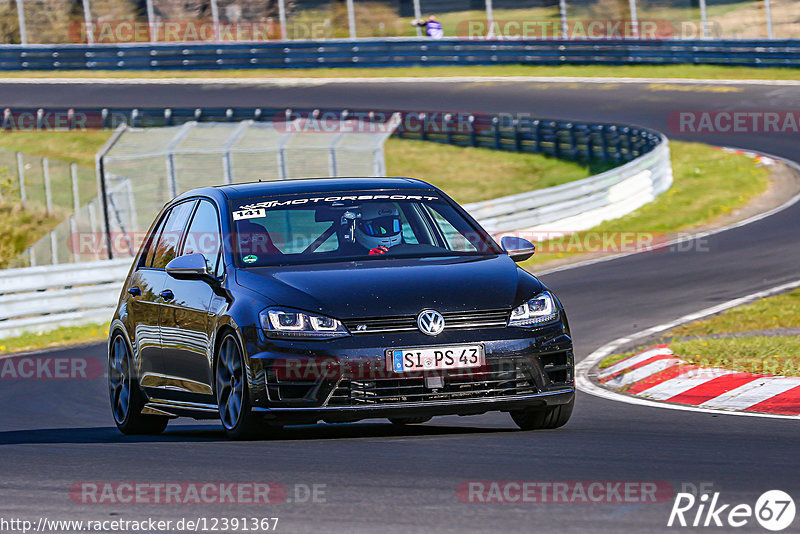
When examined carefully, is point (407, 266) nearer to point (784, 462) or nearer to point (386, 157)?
point (784, 462)

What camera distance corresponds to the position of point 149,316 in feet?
29.8

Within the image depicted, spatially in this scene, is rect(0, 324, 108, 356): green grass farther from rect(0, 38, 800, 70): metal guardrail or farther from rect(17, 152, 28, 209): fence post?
rect(0, 38, 800, 70): metal guardrail

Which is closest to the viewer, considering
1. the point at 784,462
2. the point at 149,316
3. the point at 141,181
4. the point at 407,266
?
the point at 784,462

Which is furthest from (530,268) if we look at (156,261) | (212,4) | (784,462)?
(212,4)

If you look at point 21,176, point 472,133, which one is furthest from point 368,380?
point 472,133

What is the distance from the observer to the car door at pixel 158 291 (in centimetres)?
890

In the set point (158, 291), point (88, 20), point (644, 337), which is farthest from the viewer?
point (88, 20)

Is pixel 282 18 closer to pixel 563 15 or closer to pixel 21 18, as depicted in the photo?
pixel 21 18

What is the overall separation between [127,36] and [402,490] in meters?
45.9

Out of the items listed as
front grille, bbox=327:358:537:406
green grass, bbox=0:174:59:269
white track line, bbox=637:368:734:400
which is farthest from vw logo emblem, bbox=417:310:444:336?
green grass, bbox=0:174:59:269

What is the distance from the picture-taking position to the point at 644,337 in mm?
A: 13312

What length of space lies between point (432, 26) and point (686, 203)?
22.9 m

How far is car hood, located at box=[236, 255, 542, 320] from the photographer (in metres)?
7.43

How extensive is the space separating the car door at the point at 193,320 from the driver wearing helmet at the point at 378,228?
85 centimetres
